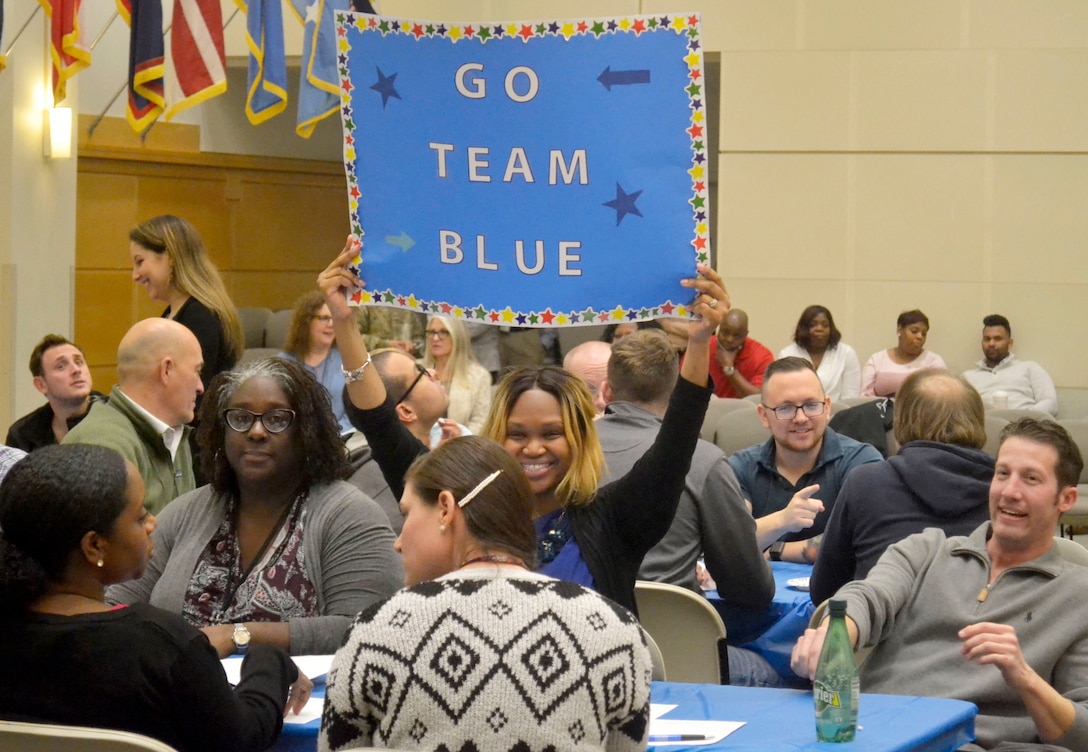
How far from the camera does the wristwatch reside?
293 centimetres

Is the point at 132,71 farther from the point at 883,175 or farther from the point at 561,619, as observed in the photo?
the point at 561,619

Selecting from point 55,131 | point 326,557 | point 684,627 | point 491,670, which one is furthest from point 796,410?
point 55,131

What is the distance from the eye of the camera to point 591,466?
10.1 ft

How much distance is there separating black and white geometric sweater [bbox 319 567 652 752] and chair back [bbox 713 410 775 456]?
5.00 meters

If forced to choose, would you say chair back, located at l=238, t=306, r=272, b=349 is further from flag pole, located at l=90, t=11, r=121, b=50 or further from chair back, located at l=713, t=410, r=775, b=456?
chair back, located at l=713, t=410, r=775, b=456

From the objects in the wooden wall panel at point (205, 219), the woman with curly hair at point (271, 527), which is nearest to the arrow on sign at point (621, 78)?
the woman with curly hair at point (271, 527)

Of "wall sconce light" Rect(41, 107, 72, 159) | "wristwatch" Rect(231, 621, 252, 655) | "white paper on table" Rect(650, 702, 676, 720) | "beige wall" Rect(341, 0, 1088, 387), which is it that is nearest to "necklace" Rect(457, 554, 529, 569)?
"white paper on table" Rect(650, 702, 676, 720)

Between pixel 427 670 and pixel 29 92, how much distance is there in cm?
946

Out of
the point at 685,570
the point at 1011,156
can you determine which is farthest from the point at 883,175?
the point at 685,570

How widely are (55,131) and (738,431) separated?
20.4ft

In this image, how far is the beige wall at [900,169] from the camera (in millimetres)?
10180

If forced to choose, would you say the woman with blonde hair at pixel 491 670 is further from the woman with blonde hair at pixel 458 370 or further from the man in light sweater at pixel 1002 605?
the woman with blonde hair at pixel 458 370

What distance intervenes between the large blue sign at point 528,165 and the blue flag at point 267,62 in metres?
5.72

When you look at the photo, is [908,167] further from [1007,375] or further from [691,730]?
[691,730]
